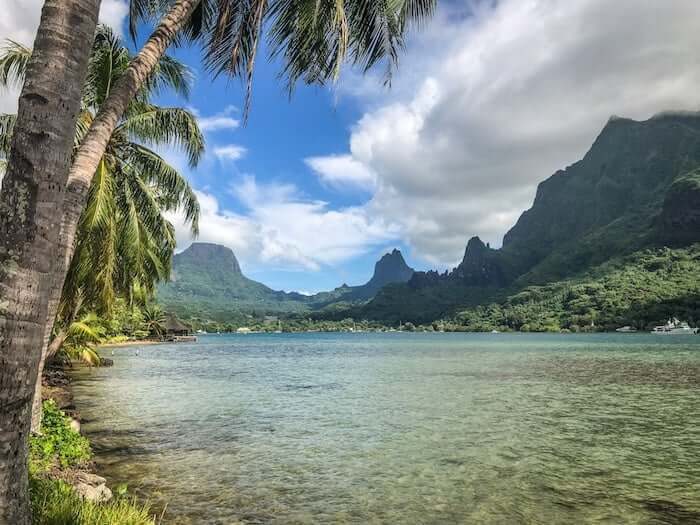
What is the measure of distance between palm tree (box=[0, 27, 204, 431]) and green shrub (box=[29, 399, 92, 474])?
3.52 m

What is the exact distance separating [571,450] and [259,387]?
17782mm

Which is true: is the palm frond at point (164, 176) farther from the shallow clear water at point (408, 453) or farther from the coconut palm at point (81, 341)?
the coconut palm at point (81, 341)

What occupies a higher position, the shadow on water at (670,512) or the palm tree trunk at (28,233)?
the palm tree trunk at (28,233)

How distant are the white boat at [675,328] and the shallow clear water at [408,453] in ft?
336

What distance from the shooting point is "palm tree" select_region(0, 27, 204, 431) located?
11.7 meters

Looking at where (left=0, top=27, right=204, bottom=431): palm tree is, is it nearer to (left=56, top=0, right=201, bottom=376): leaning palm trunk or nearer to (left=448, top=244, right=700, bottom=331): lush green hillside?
(left=56, top=0, right=201, bottom=376): leaning palm trunk

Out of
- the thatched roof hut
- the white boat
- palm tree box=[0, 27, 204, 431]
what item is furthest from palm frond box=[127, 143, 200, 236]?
the white boat

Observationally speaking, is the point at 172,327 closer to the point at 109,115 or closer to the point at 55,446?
the point at 55,446

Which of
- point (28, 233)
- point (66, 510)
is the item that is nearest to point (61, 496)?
point (66, 510)

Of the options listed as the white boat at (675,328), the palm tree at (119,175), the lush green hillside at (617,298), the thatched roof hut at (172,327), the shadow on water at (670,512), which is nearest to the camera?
the shadow on water at (670,512)

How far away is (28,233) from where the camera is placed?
2.87 m

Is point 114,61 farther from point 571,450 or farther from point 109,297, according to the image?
point 571,450

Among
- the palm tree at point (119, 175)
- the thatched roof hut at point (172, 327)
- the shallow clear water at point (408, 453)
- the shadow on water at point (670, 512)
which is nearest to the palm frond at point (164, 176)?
the palm tree at point (119, 175)

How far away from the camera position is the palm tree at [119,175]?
38.5ft
